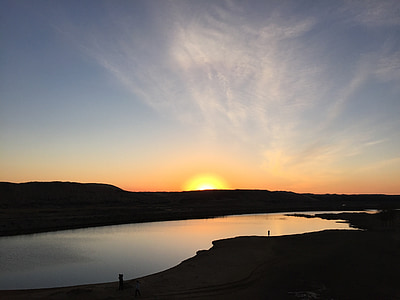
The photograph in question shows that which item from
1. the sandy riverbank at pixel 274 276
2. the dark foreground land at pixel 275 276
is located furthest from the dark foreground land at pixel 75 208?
the sandy riverbank at pixel 274 276

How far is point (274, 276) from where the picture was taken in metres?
28.9

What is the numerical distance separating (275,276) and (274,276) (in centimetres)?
9

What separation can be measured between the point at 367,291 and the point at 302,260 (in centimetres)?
1119

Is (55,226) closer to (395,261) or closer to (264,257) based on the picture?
(264,257)

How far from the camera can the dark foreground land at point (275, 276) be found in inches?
922

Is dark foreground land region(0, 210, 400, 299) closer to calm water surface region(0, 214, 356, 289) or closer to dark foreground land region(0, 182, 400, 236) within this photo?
calm water surface region(0, 214, 356, 289)

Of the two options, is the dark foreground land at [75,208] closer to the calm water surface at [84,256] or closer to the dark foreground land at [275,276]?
the calm water surface at [84,256]

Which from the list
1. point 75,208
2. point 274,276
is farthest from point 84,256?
point 75,208

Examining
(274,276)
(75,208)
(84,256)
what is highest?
(75,208)

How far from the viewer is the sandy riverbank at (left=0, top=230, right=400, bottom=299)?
23453 mm

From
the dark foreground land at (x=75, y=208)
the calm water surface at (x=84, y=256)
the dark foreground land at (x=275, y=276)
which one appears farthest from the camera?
the dark foreground land at (x=75, y=208)

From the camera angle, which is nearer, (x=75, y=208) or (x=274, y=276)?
(x=274, y=276)

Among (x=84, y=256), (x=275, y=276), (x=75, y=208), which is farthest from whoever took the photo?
(x=75, y=208)

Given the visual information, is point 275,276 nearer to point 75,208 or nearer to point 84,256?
point 84,256
